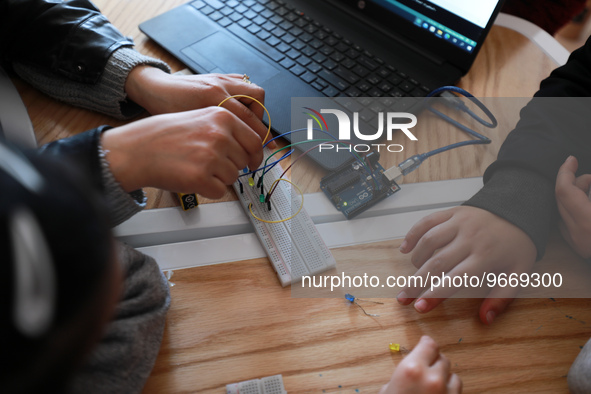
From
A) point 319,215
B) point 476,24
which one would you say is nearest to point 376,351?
point 319,215

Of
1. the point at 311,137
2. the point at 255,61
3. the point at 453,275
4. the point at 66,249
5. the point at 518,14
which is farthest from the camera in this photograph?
the point at 518,14

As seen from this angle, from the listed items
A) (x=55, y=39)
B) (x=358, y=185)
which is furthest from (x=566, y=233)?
(x=55, y=39)

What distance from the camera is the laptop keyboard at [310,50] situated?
3.06 feet

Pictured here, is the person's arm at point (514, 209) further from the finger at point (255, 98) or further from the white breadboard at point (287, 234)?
the finger at point (255, 98)

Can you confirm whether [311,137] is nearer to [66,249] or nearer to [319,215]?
[319,215]

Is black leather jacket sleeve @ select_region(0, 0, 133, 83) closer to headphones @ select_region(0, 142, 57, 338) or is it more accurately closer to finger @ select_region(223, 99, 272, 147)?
finger @ select_region(223, 99, 272, 147)

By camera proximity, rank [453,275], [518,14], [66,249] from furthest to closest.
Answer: [518,14], [453,275], [66,249]

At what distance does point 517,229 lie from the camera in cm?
74

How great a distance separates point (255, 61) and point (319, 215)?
42 cm

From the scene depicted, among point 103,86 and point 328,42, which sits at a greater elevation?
point 328,42

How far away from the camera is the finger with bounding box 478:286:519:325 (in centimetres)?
65

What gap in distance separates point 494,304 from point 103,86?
812 millimetres

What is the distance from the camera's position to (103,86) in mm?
865

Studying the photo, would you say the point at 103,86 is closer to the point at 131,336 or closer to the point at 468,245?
the point at 131,336
